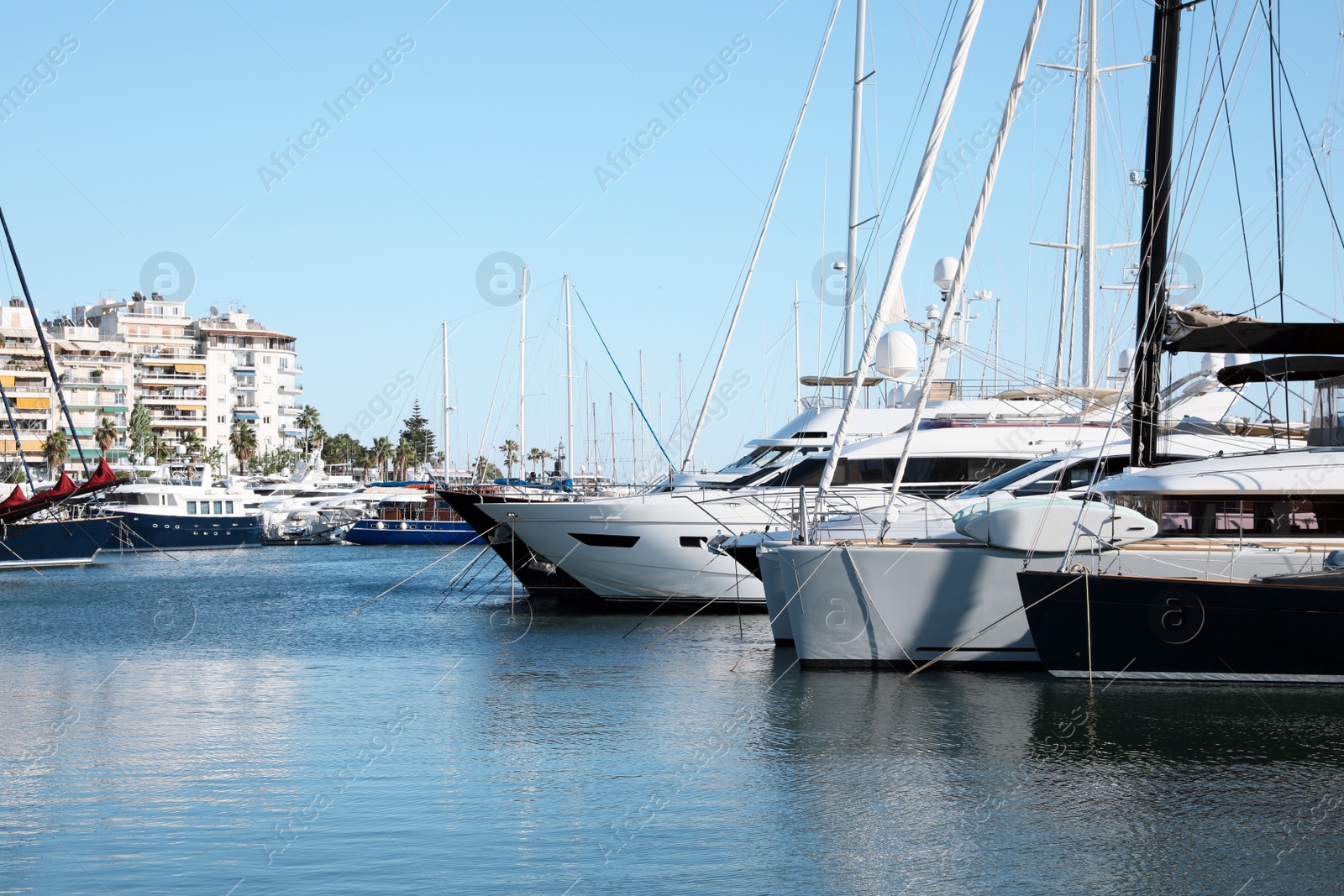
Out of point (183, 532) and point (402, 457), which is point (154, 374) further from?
point (183, 532)

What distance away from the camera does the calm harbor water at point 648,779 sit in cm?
1081

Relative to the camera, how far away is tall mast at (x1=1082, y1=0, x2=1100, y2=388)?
27.1 meters

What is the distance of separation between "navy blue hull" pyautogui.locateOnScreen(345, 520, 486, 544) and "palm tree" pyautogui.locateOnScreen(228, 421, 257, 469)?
130 ft

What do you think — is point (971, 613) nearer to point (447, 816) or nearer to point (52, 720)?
point (447, 816)

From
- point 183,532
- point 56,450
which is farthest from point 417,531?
point 56,450

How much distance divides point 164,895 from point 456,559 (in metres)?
51.5

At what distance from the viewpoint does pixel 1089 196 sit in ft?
89.9

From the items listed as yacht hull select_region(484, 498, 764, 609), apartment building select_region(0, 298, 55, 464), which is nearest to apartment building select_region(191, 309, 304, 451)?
apartment building select_region(0, 298, 55, 464)

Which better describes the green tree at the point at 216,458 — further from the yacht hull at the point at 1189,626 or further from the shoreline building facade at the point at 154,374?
the yacht hull at the point at 1189,626

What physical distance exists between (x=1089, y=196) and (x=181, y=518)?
181ft

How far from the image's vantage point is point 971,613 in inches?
747

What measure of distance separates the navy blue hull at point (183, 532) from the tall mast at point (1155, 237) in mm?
52722

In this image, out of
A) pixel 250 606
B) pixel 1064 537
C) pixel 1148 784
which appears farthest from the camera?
pixel 250 606

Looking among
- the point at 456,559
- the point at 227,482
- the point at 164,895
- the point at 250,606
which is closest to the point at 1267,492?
the point at 164,895
